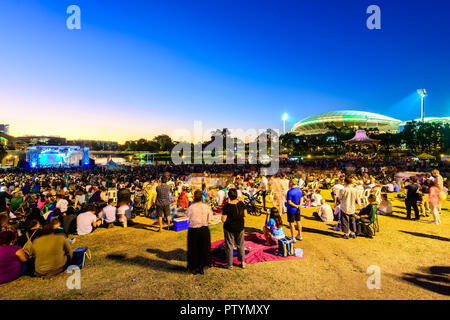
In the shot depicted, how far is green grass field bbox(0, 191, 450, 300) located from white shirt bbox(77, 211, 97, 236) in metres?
0.30

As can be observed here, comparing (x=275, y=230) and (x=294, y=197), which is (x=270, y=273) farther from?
(x=294, y=197)

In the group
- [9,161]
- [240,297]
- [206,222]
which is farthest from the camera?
[9,161]

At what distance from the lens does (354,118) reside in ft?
258

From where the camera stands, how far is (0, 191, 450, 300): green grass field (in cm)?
378

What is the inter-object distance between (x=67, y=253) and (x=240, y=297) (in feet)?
11.6

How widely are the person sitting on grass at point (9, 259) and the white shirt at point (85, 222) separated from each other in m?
2.66

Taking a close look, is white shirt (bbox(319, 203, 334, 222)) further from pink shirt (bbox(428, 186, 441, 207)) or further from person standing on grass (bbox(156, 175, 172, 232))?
person standing on grass (bbox(156, 175, 172, 232))

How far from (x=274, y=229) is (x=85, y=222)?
5698mm

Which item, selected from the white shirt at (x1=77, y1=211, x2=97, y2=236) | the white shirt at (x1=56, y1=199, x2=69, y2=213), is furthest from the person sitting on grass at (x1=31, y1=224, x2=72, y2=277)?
the white shirt at (x1=56, y1=199, x2=69, y2=213)

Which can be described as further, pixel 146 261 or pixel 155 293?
pixel 146 261

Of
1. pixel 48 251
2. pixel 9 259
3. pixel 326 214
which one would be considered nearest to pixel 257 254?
pixel 326 214
